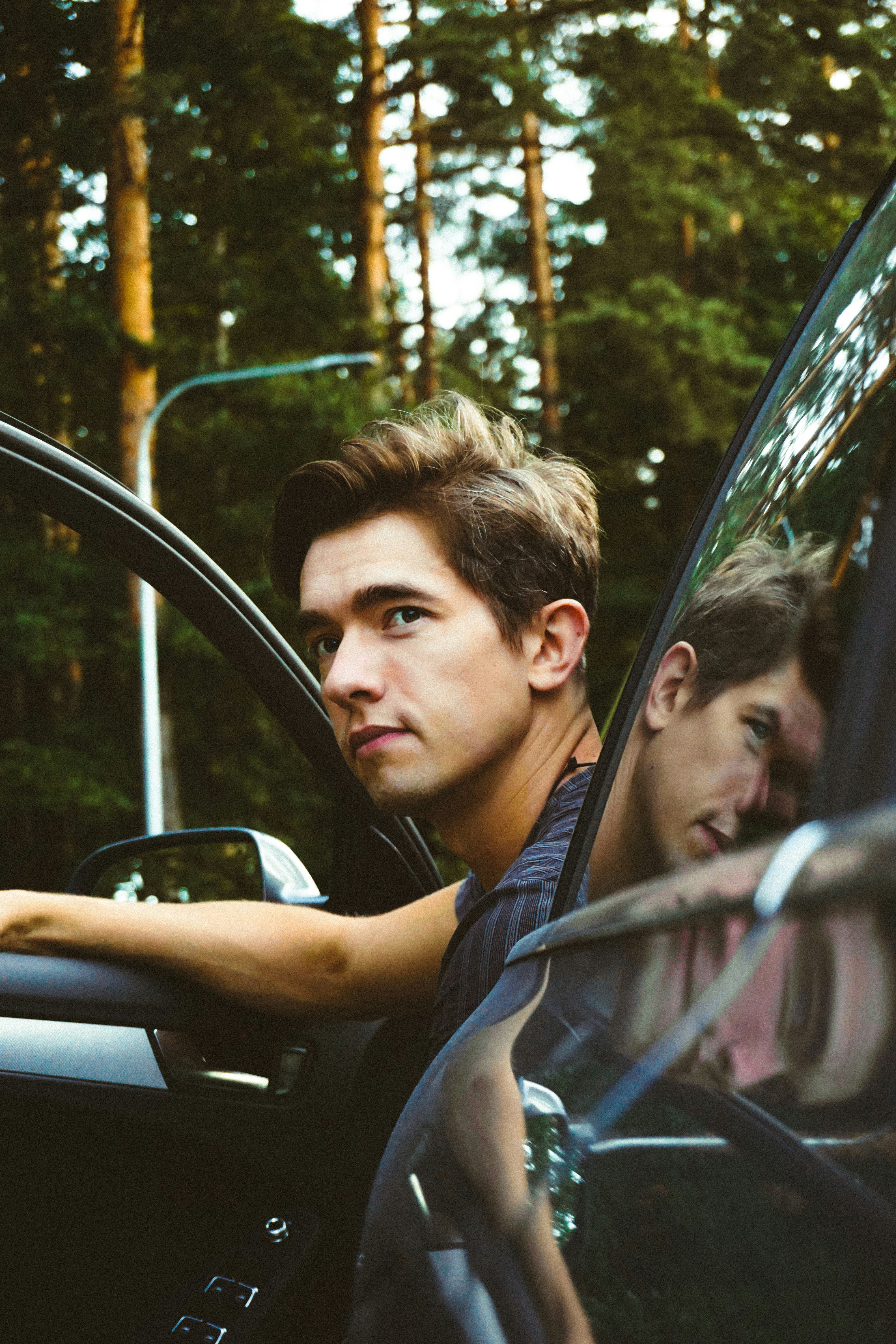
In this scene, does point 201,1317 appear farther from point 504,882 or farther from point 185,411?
Result: point 185,411

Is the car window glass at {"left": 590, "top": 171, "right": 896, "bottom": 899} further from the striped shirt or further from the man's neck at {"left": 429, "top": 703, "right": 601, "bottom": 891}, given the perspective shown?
the man's neck at {"left": 429, "top": 703, "right": 601, "bottom": 891}

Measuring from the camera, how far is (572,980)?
0.88 m

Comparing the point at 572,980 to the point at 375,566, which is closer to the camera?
the point at 572,980

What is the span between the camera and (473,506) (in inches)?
76.1

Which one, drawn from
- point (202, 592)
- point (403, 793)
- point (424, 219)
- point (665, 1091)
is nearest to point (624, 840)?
point (665, 1091)

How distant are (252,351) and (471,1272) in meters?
18.8

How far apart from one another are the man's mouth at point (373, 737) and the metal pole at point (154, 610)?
9.31 m

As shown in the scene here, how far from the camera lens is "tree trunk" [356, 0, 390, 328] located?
17.5 meters

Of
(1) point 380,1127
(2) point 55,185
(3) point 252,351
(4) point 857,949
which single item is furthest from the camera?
(3) point 252,351

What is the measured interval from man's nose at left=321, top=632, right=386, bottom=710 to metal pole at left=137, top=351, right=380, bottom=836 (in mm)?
9276

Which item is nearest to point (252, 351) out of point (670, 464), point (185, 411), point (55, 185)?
point (185, 411)

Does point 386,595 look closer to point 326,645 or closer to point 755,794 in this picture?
point 326,645

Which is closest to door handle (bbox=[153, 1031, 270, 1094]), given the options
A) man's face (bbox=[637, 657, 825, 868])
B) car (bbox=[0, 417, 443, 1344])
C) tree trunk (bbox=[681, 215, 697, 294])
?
car (bbox=[0, 417, 443, 1344])

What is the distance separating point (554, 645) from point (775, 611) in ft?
3.40
